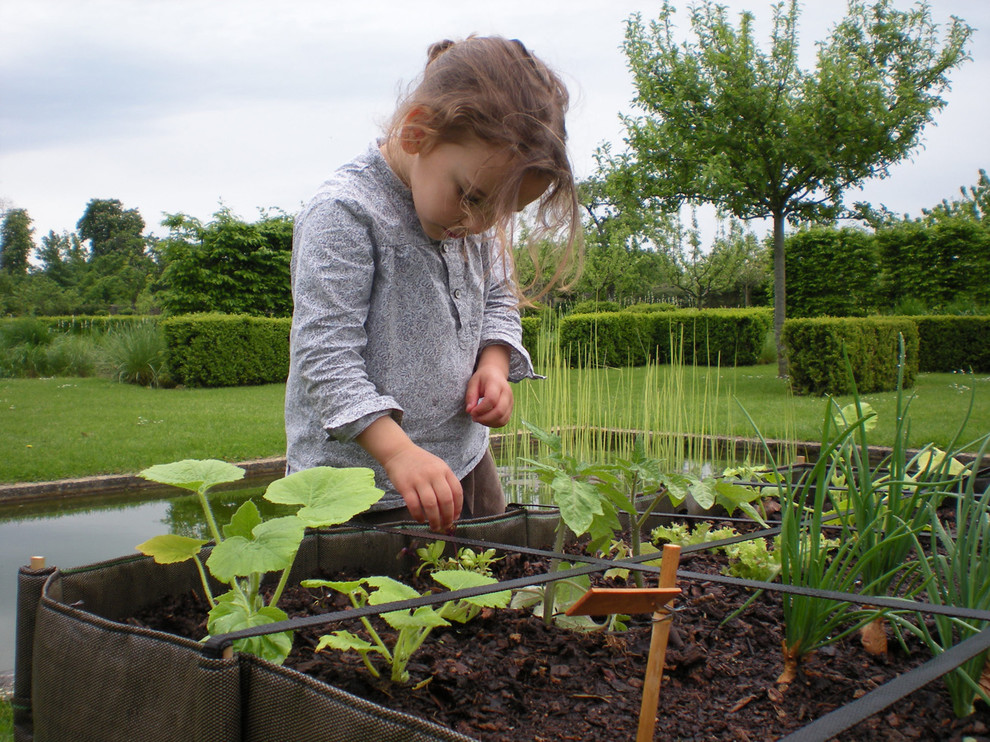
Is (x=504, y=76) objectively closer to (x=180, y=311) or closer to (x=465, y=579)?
(x=465, y=579)

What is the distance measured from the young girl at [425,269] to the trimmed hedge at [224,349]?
8.45m

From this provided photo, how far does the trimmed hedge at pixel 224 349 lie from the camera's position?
9039mm

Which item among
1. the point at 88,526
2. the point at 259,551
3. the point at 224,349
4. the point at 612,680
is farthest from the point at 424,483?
the point at 224,349

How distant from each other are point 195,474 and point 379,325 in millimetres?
409

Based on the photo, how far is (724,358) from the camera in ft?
41.0

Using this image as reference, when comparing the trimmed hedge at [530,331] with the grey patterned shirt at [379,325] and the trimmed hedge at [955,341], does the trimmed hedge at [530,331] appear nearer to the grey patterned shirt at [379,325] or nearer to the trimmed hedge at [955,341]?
the trimmed hedge at [955,341]

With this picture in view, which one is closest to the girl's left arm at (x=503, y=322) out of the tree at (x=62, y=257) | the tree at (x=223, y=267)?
the tree at (x=223, y=267)

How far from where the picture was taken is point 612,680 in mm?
889

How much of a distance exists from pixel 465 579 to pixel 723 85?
Answer: 8.63m

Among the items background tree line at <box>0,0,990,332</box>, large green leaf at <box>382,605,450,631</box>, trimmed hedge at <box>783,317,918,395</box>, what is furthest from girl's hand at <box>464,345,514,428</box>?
trimmed hedge at <box>783,317,918,395</box>

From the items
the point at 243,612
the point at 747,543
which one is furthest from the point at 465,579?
the point at 747,543

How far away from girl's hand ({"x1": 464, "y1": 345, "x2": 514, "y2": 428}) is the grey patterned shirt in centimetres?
4

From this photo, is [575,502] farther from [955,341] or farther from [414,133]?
[955,341]

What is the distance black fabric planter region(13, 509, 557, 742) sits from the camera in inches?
23.2
